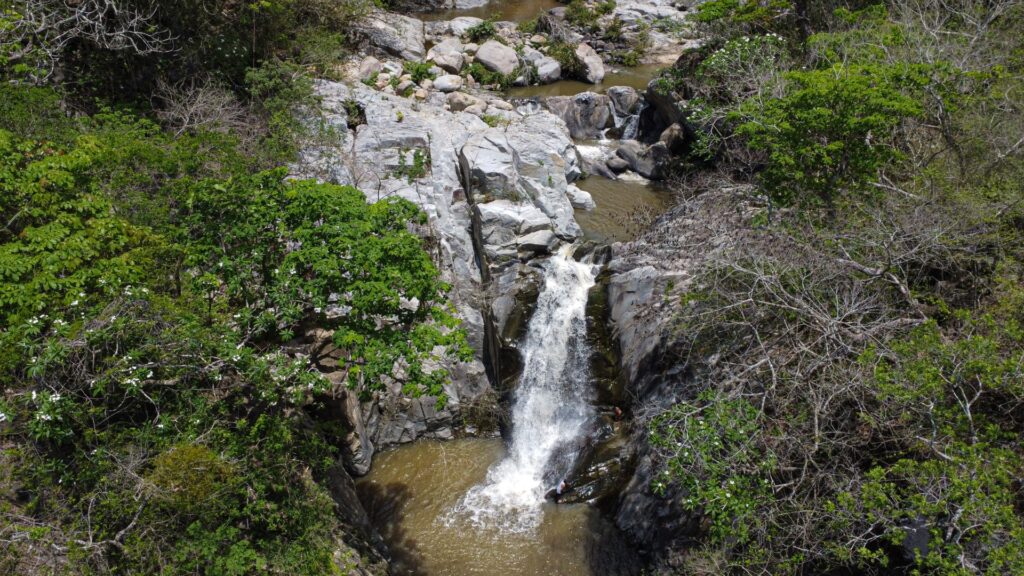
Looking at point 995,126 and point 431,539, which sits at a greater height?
point 995,126

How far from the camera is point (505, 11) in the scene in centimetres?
3173

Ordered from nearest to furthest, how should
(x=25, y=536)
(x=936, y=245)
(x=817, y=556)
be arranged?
(x=25, y=536) < (x=817, y=556) < (x=936, y=245)

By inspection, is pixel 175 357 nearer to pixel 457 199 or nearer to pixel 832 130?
pixel 457 199

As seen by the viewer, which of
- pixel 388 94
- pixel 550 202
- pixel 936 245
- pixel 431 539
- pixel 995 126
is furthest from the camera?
pixel 388 94

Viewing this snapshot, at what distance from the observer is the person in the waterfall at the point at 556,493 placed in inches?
430

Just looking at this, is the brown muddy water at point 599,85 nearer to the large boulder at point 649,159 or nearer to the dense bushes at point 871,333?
the large boulder at point 649,159

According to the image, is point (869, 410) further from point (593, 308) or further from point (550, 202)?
point (550, 202)

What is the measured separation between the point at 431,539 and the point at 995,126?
1293cm

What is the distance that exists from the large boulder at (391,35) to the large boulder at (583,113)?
6.21m

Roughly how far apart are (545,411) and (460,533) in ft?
10.8

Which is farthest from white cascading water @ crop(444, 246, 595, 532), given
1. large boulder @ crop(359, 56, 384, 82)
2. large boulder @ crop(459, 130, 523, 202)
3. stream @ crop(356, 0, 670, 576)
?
large boulder @ crop(359, 56, 384, 82)

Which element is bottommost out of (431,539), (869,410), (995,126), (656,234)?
(431,539)

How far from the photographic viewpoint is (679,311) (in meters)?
9.78

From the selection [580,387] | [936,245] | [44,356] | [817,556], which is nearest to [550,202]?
[580,387]
